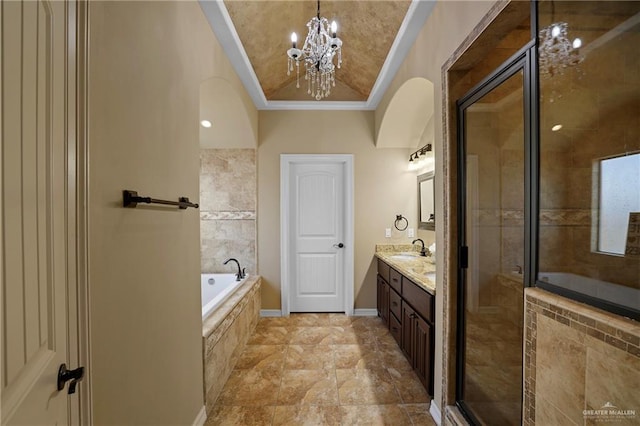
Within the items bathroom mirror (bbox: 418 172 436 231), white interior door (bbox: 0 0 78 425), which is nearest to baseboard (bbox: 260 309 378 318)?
bathroom mirror (bbox: 418 172 436 231)

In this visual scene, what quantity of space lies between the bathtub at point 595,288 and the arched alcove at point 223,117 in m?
2.42

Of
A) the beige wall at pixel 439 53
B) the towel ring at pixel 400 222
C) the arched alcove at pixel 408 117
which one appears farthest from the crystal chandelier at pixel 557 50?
the towel ring at pixel 400 222

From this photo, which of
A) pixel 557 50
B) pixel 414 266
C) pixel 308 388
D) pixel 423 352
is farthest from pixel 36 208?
pixel 414 266

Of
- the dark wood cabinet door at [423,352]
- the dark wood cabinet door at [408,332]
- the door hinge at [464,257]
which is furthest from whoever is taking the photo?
the dark wood cabinet door at [408,332]

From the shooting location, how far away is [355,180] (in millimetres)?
3750

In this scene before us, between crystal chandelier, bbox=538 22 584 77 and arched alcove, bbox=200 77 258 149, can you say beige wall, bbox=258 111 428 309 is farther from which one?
crystal chandelier, bbox=538 22 584 77

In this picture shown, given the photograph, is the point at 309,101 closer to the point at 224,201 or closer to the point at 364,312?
the point at 224,201

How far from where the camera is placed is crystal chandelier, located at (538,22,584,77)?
1.06m

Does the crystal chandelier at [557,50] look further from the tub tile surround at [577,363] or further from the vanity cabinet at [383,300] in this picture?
the vanity cabinet at [383,300]

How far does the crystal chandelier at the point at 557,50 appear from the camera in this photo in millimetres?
1061

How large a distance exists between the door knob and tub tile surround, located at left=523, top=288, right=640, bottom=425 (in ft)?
4.92

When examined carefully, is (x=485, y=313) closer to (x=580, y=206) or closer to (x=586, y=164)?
(x=580, y=206)

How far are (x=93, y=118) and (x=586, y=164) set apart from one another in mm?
1774

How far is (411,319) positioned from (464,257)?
0.92m
